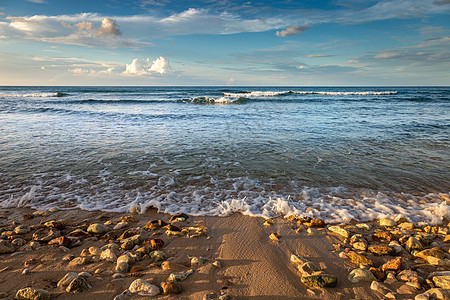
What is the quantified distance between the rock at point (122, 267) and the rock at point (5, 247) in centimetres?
148

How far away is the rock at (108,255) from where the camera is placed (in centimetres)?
280

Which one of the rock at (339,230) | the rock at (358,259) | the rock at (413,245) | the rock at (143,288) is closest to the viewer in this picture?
the rock at (143,288)

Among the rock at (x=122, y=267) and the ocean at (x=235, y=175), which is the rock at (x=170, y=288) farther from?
the ocean at (x=235, y=175)

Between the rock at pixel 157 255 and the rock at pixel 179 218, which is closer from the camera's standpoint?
the rock at pixel 157 255

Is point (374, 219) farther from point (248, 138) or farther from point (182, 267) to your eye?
point (248, 138)

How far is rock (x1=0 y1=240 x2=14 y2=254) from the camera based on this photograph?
2928 mm

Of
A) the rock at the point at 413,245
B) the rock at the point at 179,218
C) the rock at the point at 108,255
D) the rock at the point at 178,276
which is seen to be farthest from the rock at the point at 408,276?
the rock at the point at 108,255

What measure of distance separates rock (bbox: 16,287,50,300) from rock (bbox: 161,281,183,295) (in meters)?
1.02

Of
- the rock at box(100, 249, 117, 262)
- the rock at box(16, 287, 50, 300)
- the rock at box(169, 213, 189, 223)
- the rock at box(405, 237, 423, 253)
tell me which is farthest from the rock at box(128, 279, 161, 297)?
the rock at box(405, 237, 423, 253)

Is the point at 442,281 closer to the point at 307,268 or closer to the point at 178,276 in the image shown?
the point at 307,268

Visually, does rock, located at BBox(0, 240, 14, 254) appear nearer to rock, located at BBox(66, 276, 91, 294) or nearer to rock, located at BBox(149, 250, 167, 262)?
rock, located at BBox(66, 276, 91, 294)

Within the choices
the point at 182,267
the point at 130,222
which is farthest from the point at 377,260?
the point at 130,222

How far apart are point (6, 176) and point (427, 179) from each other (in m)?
9.56

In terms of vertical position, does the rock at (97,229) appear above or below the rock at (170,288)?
below
